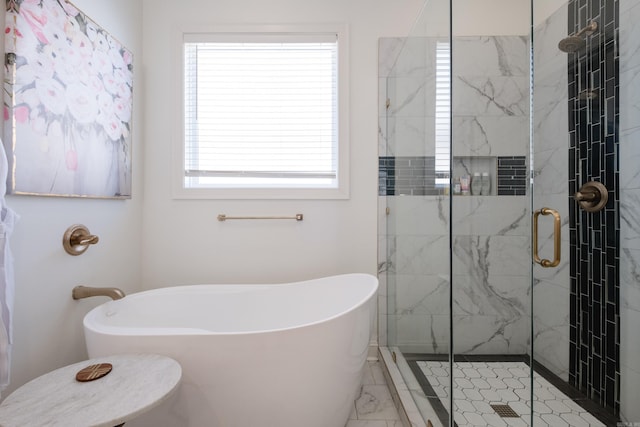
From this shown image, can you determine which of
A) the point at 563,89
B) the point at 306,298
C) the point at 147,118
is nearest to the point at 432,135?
the point at 563,89

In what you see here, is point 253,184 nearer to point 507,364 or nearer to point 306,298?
point 306,298

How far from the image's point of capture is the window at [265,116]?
2080mm

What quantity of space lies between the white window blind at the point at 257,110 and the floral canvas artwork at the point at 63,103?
1.42 feet

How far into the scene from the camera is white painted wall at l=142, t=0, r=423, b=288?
2062 millimetres

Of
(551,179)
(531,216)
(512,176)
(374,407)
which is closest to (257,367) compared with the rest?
(374,407)

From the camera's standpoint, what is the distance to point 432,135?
1419mm

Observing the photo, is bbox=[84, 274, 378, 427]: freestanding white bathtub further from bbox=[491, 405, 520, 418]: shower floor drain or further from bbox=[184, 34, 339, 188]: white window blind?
bbox=[184, 34, 339, 188]: white window blind

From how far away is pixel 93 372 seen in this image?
3.41 ft

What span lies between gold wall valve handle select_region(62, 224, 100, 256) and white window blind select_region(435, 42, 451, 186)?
1655 millimetres

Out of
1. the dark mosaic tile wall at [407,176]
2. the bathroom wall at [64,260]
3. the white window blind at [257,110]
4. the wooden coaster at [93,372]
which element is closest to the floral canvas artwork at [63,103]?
the bathroom wall at [64,260]

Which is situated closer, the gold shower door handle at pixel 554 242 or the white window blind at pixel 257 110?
the gold shower door handle at pixel 554 242

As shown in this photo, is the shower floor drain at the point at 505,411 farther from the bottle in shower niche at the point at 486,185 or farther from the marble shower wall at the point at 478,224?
the bottle in shower niche at the point at 486,185

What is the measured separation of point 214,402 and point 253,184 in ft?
4.32

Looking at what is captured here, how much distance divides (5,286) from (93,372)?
441 millimetres
